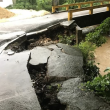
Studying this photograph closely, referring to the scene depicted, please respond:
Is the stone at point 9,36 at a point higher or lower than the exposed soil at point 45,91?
higher

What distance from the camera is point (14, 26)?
27.8 feet

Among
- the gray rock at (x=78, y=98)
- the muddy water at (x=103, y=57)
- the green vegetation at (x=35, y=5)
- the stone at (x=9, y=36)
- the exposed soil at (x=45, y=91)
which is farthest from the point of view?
the green vegetation at (x=35, y=5)

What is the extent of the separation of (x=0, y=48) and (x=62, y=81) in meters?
2.97

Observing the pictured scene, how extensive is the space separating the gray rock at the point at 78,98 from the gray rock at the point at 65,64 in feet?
1.71

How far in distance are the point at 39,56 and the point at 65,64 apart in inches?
39.0

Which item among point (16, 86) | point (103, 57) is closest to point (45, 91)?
point (16, 86)

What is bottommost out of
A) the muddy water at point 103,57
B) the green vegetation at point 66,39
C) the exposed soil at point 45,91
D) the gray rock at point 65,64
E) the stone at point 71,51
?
the muddy water at point 103,57

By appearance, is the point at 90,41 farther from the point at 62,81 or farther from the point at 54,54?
the point at 62,81

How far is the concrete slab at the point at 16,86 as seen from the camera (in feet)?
10.2

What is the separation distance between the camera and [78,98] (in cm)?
331

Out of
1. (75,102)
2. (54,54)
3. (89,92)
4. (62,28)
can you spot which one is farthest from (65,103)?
(62,28)

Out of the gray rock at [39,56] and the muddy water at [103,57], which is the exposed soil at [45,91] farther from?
the muddy water at [103,57]

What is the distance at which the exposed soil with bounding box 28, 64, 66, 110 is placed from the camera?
3404 millimetres

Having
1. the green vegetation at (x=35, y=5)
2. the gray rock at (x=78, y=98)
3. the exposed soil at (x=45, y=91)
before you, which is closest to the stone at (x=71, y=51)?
the exposed soil at (x=45, y=91)
